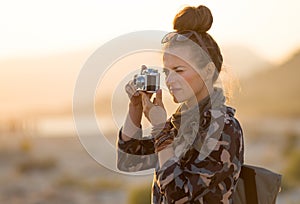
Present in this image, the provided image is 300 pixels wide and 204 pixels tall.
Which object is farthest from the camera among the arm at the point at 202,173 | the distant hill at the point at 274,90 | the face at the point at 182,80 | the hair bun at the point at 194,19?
the distant hill at the point at 274,90

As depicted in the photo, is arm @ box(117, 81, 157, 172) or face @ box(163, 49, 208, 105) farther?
arm @ box(117, 81, 157, 172)

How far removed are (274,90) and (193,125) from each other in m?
66.6

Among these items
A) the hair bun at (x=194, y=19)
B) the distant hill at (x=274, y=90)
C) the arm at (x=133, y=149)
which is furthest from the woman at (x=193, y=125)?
the distant hill at (x=274, y=90)

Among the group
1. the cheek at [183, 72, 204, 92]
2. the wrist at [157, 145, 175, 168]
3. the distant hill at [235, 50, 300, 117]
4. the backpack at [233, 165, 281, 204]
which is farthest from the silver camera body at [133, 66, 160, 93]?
the distant hill at [235, 50, 300, 117]

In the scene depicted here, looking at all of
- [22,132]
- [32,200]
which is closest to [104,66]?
[32,200]

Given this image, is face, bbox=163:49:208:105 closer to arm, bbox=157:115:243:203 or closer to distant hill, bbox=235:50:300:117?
arm, bbox=157:115:243:203

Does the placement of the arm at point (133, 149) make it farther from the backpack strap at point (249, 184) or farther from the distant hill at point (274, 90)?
the distant hill at point (274, 90)

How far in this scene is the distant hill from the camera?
63006 millimetres

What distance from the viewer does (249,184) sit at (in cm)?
404

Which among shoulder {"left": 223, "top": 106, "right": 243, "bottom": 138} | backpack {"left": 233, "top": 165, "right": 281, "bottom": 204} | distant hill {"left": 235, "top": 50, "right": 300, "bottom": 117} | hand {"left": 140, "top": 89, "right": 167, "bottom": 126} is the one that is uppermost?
distant hill {"left": 235, "top": 50, "right": 300, "bottom": 117}

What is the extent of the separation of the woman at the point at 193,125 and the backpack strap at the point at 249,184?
9 cm

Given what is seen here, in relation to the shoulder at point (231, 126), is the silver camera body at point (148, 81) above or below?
above

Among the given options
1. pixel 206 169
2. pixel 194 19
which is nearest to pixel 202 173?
pixel 206 169

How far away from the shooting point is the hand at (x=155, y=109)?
397 centimetres
